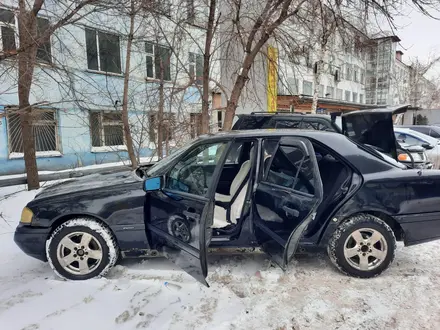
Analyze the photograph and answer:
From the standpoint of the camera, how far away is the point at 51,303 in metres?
2.72

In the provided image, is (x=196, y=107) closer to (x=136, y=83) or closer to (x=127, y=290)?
(x=136, y=83)

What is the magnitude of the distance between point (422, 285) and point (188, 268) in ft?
7.94

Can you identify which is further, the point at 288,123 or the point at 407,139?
the point at 407,139

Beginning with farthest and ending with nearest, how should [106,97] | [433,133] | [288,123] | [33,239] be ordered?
[433,133] < [106,97] < [288,123] < [33,239]

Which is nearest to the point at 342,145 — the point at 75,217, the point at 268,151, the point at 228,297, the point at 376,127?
the point at 268,151

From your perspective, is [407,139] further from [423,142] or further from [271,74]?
[271,74]

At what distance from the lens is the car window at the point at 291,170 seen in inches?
120

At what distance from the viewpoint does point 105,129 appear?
12203mm

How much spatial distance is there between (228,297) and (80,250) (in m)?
1.63

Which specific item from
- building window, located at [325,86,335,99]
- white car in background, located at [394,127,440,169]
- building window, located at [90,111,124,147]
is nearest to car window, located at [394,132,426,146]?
white car in background, located at [394,127,440,169]

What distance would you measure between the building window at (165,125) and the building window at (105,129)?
3.08m

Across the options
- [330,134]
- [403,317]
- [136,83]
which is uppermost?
[136,83]

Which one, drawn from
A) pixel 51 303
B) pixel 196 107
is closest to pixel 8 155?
pixel 196 107

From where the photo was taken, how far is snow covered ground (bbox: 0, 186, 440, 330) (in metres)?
2.48
